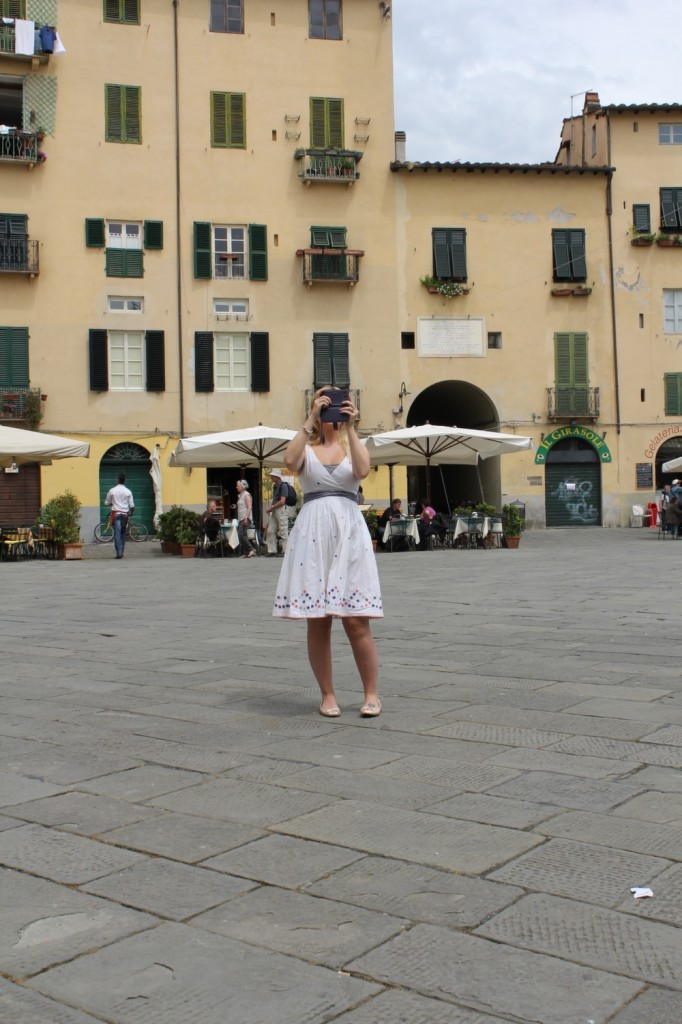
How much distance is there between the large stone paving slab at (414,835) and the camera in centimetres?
335

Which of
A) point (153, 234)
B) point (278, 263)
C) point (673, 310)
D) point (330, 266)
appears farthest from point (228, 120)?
point (673, 310)

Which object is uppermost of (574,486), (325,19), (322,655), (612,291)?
(325,19)

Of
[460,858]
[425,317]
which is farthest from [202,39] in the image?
[460,858]

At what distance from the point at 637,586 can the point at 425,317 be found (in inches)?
815

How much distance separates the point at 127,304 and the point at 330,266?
5.77 m

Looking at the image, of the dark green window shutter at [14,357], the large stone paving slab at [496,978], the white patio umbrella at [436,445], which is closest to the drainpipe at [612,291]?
the white patio umbrella at [436,445]

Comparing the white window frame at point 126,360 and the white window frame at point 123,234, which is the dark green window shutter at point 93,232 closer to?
the white window frame at point 123,234

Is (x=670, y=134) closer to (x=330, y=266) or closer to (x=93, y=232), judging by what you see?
(x=330, y=266)

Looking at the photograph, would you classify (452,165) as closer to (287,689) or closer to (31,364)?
(31,364)

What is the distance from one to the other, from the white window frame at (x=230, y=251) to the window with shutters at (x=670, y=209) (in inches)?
490

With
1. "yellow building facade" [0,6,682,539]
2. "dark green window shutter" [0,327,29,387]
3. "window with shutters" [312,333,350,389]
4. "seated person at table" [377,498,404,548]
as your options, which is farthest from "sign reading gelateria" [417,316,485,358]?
"dark green window shutter" [0,327,29,387]

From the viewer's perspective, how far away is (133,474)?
100 ft

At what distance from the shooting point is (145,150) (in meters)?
30.5

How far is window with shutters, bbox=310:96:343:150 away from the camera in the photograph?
104 feet
